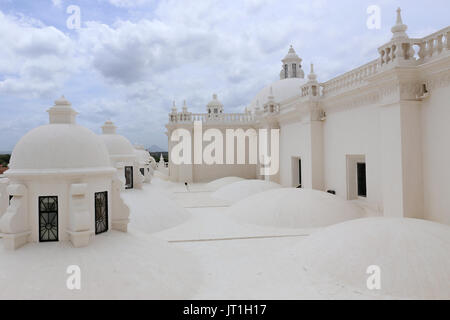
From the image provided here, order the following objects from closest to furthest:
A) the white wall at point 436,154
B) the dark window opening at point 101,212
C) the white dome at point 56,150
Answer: the white dome at point 56,150, the dark window opening at point 101,212, the white wall at point 436,154

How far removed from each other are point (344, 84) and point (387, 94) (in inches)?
176

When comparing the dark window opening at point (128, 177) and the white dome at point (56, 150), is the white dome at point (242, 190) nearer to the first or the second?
the dark window opening at point (128, 177)

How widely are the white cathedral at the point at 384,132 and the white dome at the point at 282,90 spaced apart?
11.2 m

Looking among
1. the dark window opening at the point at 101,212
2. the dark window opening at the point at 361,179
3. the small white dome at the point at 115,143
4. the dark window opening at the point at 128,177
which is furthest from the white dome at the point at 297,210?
the dark window opening at the point at 101,212

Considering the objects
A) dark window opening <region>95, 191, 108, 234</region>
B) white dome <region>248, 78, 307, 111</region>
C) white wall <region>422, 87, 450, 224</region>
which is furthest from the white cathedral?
white dome <region>248, 78, 307, 111</region>

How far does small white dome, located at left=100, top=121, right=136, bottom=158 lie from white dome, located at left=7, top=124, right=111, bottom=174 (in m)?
7.04

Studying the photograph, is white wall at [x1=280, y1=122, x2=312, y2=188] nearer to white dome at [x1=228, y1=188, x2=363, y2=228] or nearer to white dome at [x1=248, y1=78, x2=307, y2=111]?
white dome at [x1=228, y1=188, x2=363, y2=228]

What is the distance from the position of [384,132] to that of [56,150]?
33.2 ft

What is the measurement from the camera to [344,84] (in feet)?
48.2

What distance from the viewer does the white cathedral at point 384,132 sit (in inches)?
372

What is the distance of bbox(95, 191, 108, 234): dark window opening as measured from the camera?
740cm

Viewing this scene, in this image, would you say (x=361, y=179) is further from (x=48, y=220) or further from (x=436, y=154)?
(x=48, y=220)

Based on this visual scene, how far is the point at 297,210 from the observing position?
1306cm
